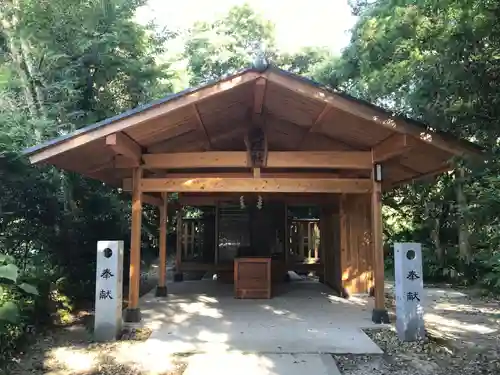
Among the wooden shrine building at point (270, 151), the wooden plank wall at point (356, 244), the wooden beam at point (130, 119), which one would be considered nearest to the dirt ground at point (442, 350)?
the wooden shrine building at point (270, 151)

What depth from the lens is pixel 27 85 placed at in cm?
877

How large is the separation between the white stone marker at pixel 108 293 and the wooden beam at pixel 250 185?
1.27m

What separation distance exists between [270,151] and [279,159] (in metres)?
0.38

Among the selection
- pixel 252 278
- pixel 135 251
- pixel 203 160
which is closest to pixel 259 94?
pixel 203 160

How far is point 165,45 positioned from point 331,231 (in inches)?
315

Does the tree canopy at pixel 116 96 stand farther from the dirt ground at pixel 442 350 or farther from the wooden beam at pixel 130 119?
the dirt ground at pixel 442 350

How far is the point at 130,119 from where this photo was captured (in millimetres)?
5641

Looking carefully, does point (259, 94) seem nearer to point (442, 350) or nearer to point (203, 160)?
point (203, 160)

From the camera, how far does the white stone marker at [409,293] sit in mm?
5461

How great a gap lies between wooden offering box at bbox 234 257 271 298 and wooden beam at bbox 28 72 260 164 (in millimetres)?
3978

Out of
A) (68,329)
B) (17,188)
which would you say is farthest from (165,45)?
(68,329)

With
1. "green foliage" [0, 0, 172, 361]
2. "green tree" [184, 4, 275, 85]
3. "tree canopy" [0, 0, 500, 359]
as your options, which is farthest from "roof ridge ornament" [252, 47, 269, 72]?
"green tree" [184, 4, 275, 85]

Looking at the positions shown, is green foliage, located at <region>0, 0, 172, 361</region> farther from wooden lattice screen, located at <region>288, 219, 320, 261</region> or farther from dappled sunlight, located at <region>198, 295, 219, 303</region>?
wooden lattice screen, located at <region>288, 219, 320, 261</region>

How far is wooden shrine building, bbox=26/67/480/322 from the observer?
5.62 meters
